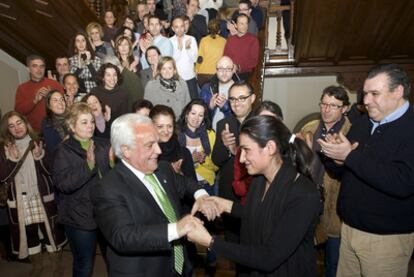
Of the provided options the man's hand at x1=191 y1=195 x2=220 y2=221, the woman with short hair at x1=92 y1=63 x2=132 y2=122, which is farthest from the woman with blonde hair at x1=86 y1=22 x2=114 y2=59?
the man's hand at x1=191 y1=195 x2=220 y2=221

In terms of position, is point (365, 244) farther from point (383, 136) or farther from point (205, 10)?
point (205, 10)

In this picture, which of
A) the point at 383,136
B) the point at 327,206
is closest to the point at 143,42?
the point at 327,206

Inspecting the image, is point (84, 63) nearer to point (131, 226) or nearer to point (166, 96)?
→ point (166, 96)

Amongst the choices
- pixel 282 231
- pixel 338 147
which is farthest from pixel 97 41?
pixel 282 231

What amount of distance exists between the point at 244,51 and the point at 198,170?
7.04 ft

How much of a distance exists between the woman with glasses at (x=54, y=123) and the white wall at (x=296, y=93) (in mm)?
4598

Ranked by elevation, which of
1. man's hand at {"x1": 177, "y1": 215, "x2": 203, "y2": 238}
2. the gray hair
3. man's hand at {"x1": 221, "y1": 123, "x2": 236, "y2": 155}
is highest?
the gray hair

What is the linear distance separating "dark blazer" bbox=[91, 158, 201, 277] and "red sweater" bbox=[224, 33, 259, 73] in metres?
3.19

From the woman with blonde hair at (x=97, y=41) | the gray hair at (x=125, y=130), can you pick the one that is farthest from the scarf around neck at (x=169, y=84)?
the gray hair at (x=125, y=130)

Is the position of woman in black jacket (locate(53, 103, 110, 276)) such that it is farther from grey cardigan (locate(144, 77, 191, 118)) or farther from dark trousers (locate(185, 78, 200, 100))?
dark trousers (locate(185, 78, 200, 100))

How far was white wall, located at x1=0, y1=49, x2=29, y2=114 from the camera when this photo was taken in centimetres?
662

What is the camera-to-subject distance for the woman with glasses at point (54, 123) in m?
3.66

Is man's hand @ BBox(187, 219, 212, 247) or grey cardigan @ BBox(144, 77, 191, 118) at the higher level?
grey cardigan @ BBox(144, 77, 191, 118)

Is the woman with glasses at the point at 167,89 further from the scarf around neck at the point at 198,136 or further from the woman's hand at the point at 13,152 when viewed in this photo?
the woman's hand at the point at 13,152
